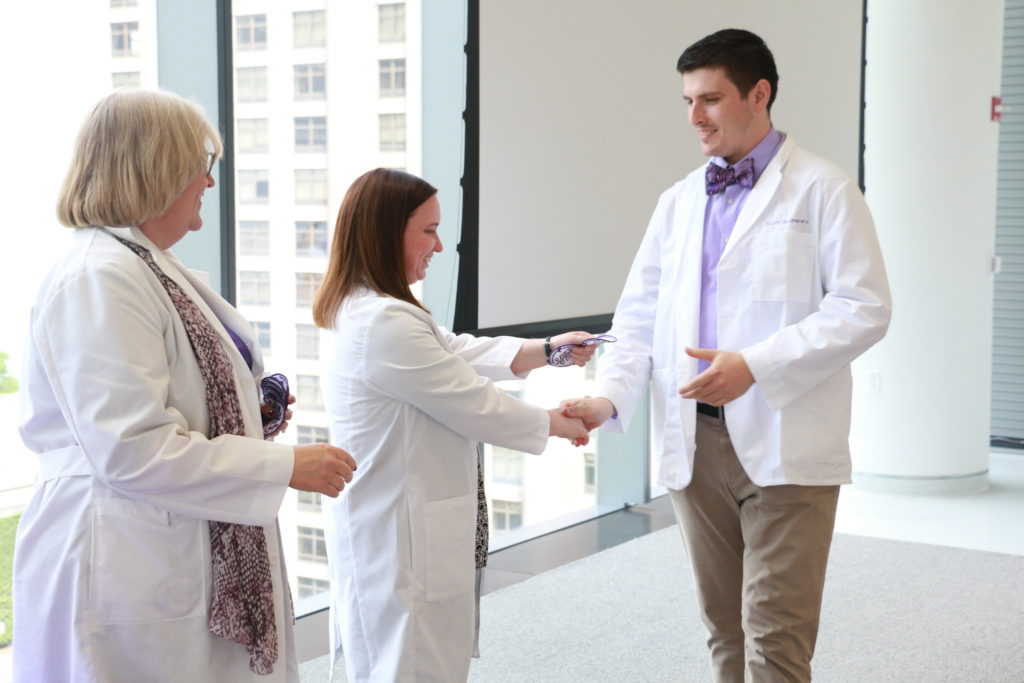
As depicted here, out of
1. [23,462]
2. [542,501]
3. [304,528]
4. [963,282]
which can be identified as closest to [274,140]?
[304,528]

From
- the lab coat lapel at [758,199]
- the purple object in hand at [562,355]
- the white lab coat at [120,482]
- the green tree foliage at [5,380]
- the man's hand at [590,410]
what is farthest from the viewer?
the green tree foliage at [5,380]

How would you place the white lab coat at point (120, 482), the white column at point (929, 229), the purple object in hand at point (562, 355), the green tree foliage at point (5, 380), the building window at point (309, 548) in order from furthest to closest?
the white column at point (929, 229)
the building window at point (309, 548)
the green tree foliage at point (5, 380)
the purple object in hand at point (562, 355)
the white lab coat at point (120, 482)

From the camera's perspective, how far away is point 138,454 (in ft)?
4.81

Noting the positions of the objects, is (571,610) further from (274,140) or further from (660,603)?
(274,140)

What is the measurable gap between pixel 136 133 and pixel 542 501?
13.3 feet

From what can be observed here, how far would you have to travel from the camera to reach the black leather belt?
2.36m

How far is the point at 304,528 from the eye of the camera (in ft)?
14.6

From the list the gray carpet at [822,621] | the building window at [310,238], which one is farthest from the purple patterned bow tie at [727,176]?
the building window at [310,238]

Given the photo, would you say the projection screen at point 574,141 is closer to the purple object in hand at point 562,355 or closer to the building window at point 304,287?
the purple object in hand at point 562,355

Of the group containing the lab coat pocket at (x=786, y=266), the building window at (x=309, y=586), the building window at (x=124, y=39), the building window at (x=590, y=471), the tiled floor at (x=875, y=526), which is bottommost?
the building window at (x=309, y=586)

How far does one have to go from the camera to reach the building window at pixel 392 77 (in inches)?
167

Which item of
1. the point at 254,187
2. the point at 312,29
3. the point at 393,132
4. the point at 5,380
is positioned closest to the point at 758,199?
the point at 5,380

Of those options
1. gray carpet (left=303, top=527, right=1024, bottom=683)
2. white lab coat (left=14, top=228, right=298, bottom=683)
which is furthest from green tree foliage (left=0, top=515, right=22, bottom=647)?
white lab coat (left=14, top=228, right=298, bottom=683)

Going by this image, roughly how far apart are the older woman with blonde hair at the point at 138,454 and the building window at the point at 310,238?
268cm
